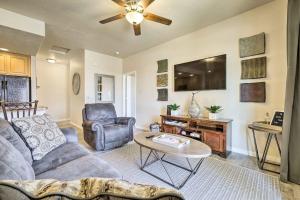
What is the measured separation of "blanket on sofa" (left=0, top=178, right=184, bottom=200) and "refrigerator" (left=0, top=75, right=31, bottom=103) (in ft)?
16.0

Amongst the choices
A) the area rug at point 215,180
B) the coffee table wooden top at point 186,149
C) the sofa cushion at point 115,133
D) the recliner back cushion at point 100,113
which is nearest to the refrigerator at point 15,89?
the recliner back cushion at point 100,113

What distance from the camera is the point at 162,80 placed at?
456cm

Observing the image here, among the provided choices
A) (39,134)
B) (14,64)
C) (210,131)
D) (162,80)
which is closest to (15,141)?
(39,134)

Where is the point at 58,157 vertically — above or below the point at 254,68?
below

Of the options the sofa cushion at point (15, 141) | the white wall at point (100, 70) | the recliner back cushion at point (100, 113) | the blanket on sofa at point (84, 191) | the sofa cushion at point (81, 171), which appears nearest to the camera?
the blanket on sofa at point (84, 191)

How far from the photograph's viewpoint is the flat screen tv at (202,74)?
3.25m

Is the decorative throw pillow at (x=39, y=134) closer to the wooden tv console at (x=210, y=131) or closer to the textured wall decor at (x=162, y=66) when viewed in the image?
the wooden tv console at (x=210, y=131)

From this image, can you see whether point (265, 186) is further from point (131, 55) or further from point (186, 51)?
point (131, 55)

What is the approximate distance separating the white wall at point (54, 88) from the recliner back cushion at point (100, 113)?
4.02 meters

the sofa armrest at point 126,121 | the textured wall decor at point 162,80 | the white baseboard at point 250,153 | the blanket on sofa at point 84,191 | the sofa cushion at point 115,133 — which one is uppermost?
the textured wall decor at point 162,80

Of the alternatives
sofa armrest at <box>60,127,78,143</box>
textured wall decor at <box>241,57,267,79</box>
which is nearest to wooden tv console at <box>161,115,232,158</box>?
textured wall decor at <box>241,57,267,79</box>

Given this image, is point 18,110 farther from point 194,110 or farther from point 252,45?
point 252,45

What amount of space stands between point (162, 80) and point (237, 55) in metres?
2.05

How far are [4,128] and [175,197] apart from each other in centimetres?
170
